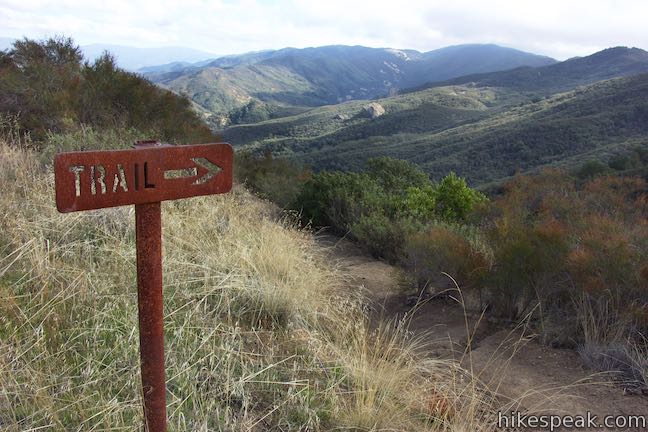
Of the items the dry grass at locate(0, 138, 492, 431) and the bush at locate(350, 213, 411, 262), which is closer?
the dry grass at locate(0, 138, 492, 431)

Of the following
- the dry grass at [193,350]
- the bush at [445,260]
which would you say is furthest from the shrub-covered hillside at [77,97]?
the dry grass at [193,350]

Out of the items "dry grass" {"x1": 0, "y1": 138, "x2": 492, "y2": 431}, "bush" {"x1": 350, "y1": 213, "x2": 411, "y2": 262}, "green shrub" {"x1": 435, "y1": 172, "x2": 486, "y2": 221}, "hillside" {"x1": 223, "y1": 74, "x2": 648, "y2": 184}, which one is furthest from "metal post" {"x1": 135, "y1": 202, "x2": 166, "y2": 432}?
"hillside" {"x1": 223, "y1": 74, "x2": 648, "y2": 184}

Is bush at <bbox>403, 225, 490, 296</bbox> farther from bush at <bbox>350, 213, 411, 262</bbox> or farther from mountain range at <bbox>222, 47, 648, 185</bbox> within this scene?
mountain range at <bbox>222, 47, 648, 185</bbox>

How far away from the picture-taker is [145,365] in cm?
145

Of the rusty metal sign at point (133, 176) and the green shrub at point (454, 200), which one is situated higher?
the rusty metal sign at point (133, 176)

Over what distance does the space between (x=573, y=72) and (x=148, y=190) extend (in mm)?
145734

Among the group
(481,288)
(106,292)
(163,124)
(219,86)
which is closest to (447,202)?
(481,288)

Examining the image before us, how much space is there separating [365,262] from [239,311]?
4006 millimetres

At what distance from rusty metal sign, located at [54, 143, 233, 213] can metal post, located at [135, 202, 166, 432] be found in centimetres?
7

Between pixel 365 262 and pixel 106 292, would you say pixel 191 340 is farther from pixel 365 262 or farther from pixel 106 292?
pixel 365 262

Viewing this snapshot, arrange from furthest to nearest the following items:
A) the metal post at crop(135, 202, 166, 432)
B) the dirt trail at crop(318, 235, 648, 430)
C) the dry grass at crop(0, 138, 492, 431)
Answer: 1. the dirt trail at crop(318, 235, 648, 430)
2. the dry grass at crop(0, 138, 492, 431)
3. the metal post at crop(135, 202, 166, 432)

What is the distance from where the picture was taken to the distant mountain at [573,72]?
11581 cm

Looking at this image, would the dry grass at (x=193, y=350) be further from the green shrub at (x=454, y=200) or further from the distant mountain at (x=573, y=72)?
the distant mountain at (x=573, y=72)

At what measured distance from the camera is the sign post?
1175 mm
